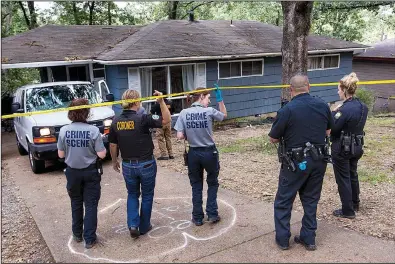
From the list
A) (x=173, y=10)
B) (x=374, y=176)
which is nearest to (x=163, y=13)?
(x=173, y=10)

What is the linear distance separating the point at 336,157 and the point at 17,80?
1521 centimetres

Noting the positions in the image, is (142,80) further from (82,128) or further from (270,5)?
(270,5)

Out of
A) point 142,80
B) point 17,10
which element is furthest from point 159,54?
point 17,10

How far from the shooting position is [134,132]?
14.2ft

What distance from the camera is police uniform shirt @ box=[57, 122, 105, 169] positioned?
4172 millimetres

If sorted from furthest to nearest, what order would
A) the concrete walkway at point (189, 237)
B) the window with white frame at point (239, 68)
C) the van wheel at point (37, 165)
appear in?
the window with white frame at point (239, 68), the van wheel at point (37, 165), the concrete walkway at point (189, 237)

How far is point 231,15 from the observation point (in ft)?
96.5

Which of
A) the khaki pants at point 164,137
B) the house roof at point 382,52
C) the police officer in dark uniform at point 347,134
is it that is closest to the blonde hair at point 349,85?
the police officer in dark uniform at point 347,134

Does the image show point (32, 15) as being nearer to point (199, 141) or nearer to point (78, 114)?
point (78, 114)

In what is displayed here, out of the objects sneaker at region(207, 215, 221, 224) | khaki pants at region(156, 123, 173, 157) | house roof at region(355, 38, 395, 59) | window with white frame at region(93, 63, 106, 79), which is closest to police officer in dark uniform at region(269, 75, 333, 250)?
sneaker at region(207, 215, 221, 224)

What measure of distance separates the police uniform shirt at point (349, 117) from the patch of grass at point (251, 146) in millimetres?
4183

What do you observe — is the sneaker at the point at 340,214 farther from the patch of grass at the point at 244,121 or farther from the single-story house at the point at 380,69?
the single-story house at the point at 380,69

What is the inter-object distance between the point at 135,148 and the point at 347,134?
2.62m

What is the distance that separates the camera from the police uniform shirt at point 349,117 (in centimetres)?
457
